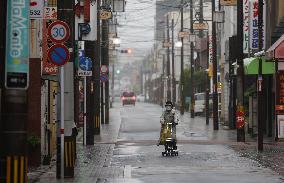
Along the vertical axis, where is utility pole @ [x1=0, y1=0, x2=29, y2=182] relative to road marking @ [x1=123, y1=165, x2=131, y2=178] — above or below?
above

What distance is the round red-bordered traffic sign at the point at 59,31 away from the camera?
18219 millimetres

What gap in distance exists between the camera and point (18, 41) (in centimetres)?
1211

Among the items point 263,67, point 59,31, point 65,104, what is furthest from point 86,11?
point 263,67

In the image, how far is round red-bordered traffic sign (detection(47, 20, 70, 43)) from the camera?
1822 centimetres

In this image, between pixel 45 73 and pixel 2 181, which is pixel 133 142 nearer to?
pixel 45 73

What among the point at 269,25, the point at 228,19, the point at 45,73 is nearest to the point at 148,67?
the point at 228,19

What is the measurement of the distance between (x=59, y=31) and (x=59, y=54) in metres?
0.53

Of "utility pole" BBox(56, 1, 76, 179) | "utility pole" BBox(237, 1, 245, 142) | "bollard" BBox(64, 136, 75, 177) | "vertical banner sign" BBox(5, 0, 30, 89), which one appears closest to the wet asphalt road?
"utility pole" BBox(237, 1, 245, 142)

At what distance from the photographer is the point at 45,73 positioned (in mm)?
23203

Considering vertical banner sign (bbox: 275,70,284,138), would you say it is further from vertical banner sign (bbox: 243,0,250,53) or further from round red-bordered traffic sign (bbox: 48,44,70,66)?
round red-bordered traffic sign (bbox: 48,44,70,66)

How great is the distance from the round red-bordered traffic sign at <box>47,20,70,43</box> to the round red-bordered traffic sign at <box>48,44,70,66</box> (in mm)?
168

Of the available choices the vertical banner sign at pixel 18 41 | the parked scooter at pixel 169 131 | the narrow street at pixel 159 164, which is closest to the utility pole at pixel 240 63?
the narrow street at pixel 159 164

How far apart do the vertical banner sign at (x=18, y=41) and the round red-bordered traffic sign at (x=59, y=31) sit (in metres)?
6.03

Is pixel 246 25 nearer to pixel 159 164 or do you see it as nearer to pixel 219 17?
pixel 219 17
